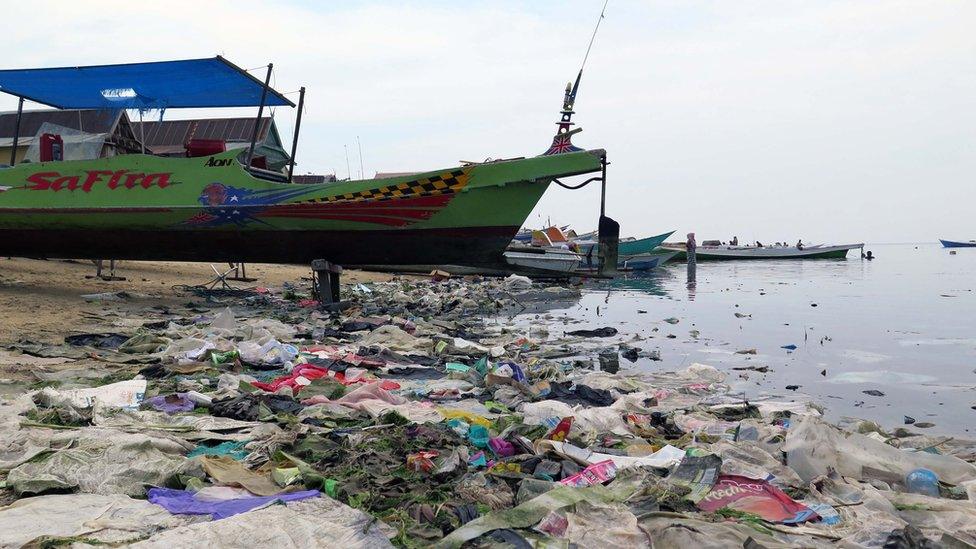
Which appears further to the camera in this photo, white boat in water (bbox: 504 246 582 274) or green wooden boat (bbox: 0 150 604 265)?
white boat in water (bbox: 504 246 582 274)

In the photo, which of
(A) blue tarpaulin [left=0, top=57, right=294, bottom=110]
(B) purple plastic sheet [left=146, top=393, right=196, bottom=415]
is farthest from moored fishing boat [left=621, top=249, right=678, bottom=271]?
(B) purple plastic sheet [left=146, top=393, right=196, bottom=415]

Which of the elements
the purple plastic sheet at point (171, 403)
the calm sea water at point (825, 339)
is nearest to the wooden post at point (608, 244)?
the calm sea water at point (825, 339)

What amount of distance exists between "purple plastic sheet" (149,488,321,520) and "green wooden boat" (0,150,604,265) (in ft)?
28.0

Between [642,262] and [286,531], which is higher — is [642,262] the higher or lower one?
the higher one

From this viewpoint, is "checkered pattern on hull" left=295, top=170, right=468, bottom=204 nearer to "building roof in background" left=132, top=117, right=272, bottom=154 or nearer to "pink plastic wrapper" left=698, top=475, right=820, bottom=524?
"pink plastic wrapper" left=698, top=475, right=820, bottom=524

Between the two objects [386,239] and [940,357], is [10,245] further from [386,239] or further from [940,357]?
[940,357]

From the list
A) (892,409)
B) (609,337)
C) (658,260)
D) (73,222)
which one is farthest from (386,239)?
(658,260)

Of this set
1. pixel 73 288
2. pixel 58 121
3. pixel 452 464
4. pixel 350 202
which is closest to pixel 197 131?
pixel 58 121

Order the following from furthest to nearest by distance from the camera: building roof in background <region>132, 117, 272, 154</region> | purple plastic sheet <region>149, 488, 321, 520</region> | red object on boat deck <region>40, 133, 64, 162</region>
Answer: building roof in background <region>132, 117, 272, 154</region> < red object on boat deck <region>40, 133, 64, 162</region> < purple plastic sheet <region>149, 488, 321, 520</region>

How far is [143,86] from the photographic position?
1183 centimetres

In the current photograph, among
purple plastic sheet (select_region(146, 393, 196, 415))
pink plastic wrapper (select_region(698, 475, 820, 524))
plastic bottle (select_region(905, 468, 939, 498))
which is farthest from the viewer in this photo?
purple plastic sheet (select_region(146, 393, 196, 415))

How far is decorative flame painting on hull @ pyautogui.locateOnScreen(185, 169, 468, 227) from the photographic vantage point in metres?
11.6

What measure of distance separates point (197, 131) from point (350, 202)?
20132 mm

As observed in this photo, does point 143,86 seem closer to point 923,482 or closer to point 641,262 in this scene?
point 923,482
